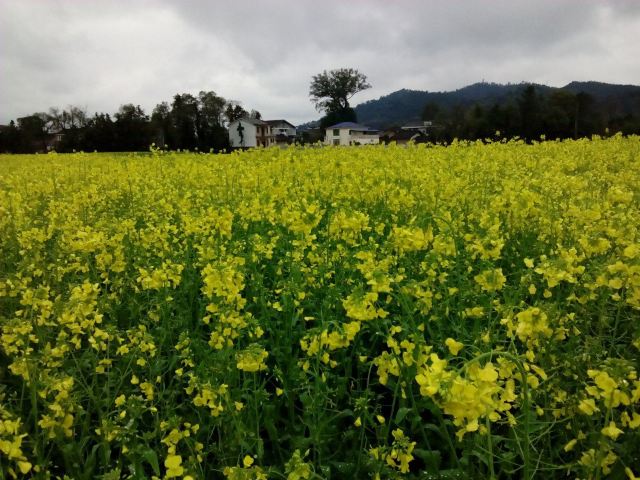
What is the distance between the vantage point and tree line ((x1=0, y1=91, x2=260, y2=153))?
141 ft

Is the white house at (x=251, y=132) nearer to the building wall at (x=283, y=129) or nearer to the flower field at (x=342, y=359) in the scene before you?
the building wall at (x=283, y=129)

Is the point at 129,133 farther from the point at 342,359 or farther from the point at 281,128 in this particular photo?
the point at 281,128

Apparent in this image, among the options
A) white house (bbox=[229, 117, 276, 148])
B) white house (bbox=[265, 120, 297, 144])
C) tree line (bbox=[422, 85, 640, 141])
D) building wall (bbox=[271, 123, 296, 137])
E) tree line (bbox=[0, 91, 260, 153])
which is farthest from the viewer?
building wall (bbox=[271, 123, 296, 137])

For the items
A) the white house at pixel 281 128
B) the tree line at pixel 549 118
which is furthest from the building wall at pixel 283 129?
the tree line at pixel 549 118

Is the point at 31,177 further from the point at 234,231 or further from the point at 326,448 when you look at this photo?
the point at 326,448

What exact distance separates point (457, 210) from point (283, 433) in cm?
356

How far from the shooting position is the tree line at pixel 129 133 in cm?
4294

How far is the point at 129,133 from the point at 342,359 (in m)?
44.7

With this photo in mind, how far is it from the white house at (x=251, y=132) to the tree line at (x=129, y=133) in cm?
2145

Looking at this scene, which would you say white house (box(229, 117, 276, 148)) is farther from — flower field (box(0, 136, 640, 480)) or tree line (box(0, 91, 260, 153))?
flower field (box(0, 136, 640, 480))

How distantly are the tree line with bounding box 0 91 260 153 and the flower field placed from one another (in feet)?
108

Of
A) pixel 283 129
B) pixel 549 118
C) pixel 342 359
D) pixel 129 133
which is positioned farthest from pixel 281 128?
pixel 342 359

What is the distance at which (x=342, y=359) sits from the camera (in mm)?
3006

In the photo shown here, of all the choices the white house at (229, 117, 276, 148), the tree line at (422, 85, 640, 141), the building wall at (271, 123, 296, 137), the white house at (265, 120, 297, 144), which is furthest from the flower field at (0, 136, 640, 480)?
the building wall at (271, 123, 296, 137)
